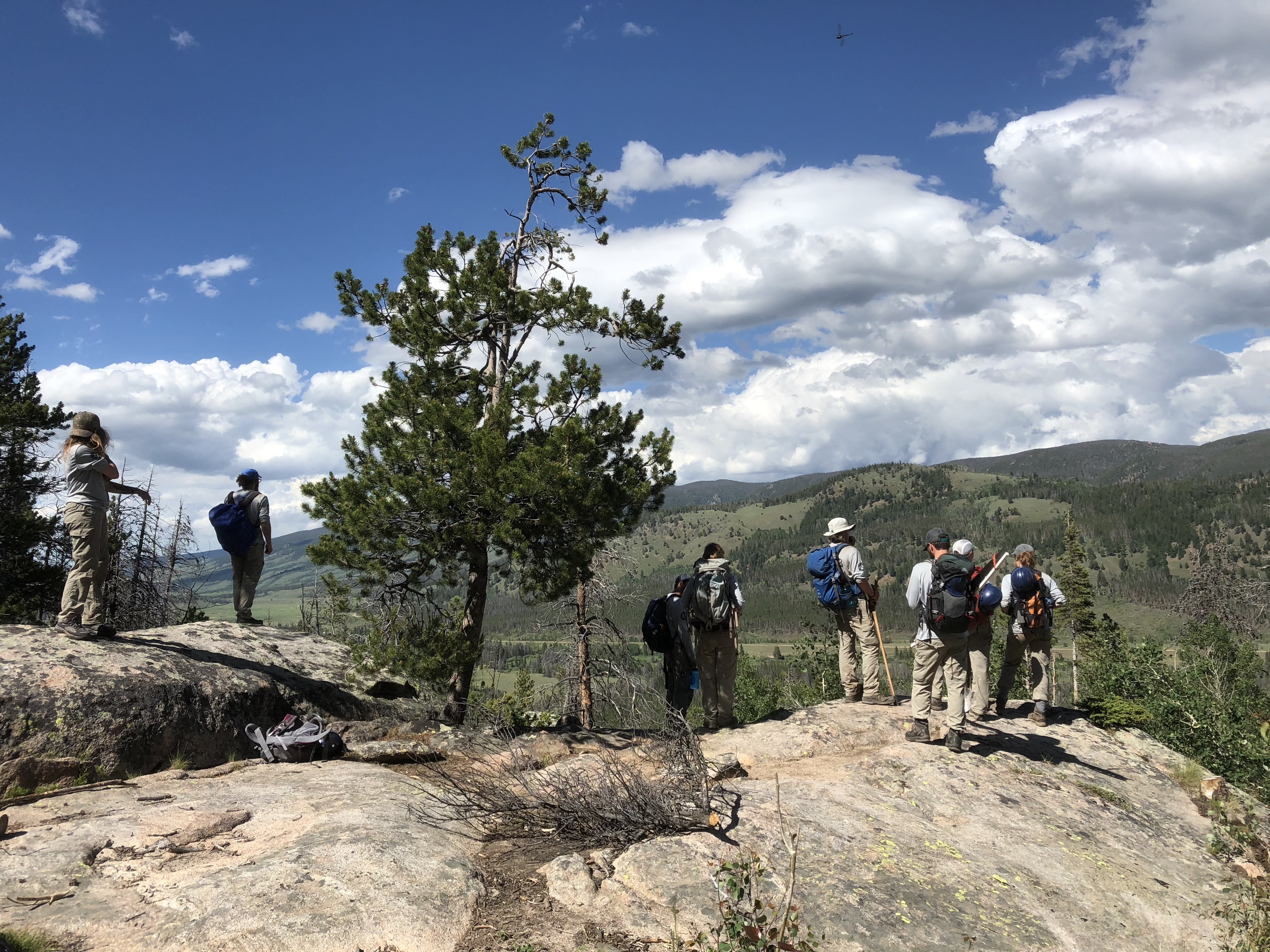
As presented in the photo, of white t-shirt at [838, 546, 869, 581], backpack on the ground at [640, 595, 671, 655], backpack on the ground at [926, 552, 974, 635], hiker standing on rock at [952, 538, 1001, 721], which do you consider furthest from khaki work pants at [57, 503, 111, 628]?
hiker standing on rock at [952, 538, 1001, 721]

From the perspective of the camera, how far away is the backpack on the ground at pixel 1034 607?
10375 mm

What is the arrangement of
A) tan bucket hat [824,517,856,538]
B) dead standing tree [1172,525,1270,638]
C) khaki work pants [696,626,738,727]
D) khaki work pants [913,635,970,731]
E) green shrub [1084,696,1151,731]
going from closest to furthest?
khaki work pants [913,635,970,731]
khaki work pants [696,626,738,727]
tan bucket hat [824,517,856,538]
green shrub [1084,696,1151,731]
dead standing tree [1172,525,1270,638]

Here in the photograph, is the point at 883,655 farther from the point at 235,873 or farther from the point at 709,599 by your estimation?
the point at 235,873

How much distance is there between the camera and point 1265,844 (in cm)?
809

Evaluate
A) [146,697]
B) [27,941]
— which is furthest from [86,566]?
[27,941]

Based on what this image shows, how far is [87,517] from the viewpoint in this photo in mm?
8094

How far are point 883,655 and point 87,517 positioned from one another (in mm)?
10336

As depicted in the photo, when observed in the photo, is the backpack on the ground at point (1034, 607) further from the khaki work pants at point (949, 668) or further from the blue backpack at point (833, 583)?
the blue backpack at point (833, 583)

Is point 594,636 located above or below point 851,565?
below

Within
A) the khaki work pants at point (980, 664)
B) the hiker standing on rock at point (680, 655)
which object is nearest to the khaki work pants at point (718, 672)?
the hiker standing on rock at point (680, 655)

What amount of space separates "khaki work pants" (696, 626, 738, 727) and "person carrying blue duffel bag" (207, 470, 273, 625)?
591 centimetres

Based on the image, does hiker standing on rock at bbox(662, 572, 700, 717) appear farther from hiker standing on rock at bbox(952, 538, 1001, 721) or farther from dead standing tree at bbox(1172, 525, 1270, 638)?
dead standing tree at bbox(1172, 525, 1270, 638)

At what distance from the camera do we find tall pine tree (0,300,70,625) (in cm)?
1827

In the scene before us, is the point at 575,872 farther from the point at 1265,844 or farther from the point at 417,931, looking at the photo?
the point at 1265,844
